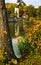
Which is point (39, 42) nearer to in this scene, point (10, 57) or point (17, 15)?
point (10, 57)

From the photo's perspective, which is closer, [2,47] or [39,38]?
[2,47]

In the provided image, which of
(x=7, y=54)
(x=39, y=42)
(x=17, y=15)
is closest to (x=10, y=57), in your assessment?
(x=7, y=54)

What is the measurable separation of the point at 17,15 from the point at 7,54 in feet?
37.4

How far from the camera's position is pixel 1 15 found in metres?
3.78

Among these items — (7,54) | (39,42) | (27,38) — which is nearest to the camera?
(7,54)

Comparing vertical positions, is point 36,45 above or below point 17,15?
above

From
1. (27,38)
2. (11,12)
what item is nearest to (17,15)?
(11,12)

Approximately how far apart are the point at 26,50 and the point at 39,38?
0.34 m

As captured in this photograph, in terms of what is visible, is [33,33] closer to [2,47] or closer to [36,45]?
[36,45]

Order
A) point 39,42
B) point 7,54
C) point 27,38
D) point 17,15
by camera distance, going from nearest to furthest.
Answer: point 7,54 → point 39,42 → point 27,38 → point 17,15

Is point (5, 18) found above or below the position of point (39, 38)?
above

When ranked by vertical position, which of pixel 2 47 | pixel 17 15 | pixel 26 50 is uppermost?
pixel 2 47

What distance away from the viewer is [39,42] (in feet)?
13.1

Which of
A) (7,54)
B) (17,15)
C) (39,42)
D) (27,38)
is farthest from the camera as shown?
(17,15)
